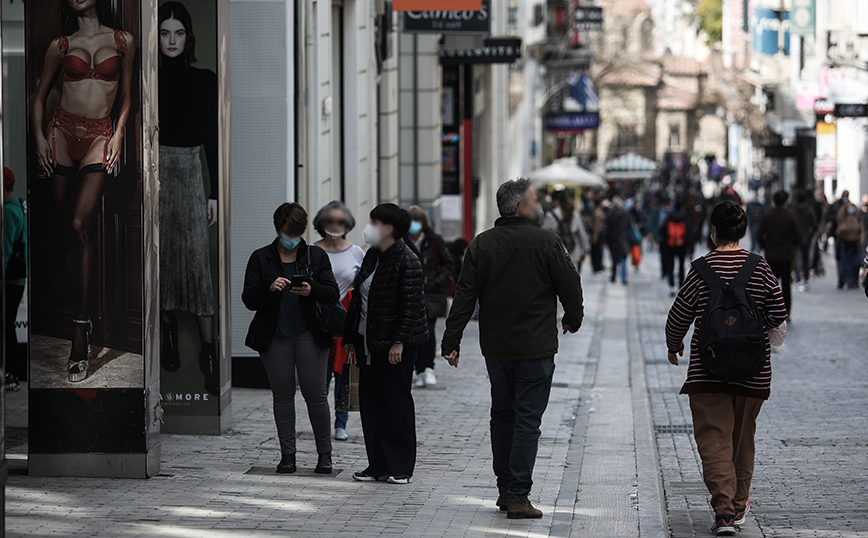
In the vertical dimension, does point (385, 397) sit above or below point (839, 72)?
below

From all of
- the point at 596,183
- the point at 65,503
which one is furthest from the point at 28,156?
the point at 596,183

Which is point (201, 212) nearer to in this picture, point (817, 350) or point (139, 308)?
point (139, 308)

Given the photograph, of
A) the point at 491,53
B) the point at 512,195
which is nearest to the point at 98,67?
the point at 512,195

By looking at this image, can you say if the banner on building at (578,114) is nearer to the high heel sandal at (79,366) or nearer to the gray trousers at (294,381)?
the gray trousers at (294,381)

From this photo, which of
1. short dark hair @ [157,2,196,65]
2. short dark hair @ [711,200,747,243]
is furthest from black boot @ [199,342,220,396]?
short dark hair @ [711,200,747,243]

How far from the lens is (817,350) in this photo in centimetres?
1556

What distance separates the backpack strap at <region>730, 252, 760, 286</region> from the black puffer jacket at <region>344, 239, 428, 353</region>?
1964 mm

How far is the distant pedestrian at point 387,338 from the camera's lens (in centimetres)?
782

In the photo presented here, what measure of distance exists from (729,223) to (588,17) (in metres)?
39.9

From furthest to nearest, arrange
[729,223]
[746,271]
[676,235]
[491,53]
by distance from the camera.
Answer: [676,235] → [491,53] → [729,223] → [746,271]

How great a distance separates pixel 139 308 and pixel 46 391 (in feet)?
2.39

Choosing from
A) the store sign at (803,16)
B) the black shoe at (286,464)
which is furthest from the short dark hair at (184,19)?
the store sign at (803,16)

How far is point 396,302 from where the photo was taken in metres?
7.87

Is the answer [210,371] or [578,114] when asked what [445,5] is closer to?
[210,371]
